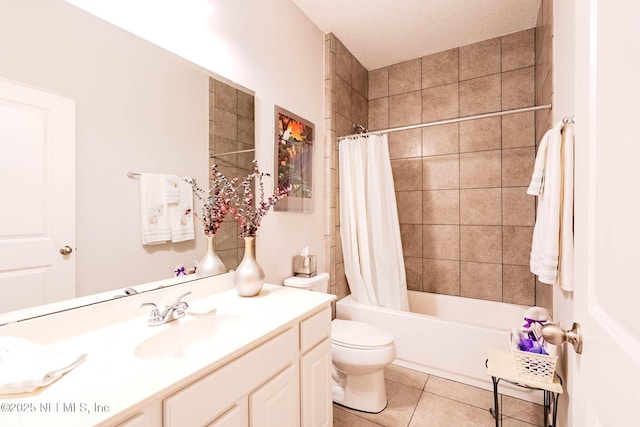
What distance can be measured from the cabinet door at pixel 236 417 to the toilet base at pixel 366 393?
3.27ft

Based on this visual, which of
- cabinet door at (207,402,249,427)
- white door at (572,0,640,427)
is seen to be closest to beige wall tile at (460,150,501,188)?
white door at (572,0,640,427)

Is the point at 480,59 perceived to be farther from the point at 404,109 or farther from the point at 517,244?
Result: the point at 517,244

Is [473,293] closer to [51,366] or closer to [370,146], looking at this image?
[370,146]

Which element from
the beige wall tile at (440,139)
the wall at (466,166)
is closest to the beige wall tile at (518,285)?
the wall at (466,166)

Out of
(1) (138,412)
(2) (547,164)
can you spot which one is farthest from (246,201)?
(2) (547,164)

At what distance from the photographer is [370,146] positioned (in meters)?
2.30

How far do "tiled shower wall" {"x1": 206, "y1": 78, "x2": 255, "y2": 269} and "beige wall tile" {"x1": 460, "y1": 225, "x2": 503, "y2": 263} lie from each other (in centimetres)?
203

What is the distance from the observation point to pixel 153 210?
1.18 meters

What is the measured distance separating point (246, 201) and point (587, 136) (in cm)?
122

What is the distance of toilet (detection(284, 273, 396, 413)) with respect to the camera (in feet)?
5.17

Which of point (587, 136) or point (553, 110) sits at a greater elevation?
point (553, 110)

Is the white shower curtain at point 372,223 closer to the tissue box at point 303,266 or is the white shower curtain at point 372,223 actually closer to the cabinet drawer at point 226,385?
the tissue box at point 303,266

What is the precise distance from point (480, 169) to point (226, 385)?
2552 millimetres

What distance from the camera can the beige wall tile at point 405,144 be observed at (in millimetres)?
2762
